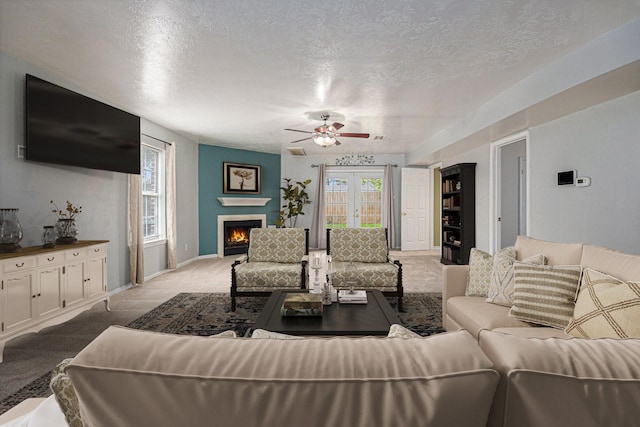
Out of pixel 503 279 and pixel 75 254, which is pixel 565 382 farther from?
pixel 75 254

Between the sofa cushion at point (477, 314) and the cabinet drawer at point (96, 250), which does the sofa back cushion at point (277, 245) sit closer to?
the cabinet drawer at point (96, 250)

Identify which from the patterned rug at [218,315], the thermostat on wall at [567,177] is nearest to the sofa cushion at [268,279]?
the patterned rug at [218,315]

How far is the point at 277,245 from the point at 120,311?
1876 mm

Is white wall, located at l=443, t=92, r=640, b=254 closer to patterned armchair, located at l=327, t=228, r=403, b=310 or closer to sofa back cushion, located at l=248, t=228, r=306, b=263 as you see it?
patterned armchair, located at l=327, t=228, r=403, b=310

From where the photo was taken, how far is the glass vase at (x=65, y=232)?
319cm

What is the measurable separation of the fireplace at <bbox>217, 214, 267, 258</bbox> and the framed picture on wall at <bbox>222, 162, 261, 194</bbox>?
0.60 m

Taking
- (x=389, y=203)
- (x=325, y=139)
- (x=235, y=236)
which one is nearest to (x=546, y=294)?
(x=325, y=139)

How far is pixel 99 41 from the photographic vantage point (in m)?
2.64

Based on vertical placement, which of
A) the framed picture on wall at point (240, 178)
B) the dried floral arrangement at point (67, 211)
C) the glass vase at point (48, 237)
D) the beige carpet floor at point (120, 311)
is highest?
the framed picture on wall at point (240, 178)

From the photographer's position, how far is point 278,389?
599 mm

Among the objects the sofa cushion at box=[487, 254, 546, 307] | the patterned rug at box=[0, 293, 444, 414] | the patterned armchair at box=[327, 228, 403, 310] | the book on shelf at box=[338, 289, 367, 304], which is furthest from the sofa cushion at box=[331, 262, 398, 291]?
the sofa cushion at box=[487, 254, 546, 307]

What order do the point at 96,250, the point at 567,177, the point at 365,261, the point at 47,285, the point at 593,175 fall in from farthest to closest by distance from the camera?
the point at 365,261
the point at 567,177
the point at 96,250
the point at 593,175
the point at 47,285

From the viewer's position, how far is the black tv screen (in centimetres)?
304

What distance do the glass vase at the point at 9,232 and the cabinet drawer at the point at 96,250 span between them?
65 centimetres
